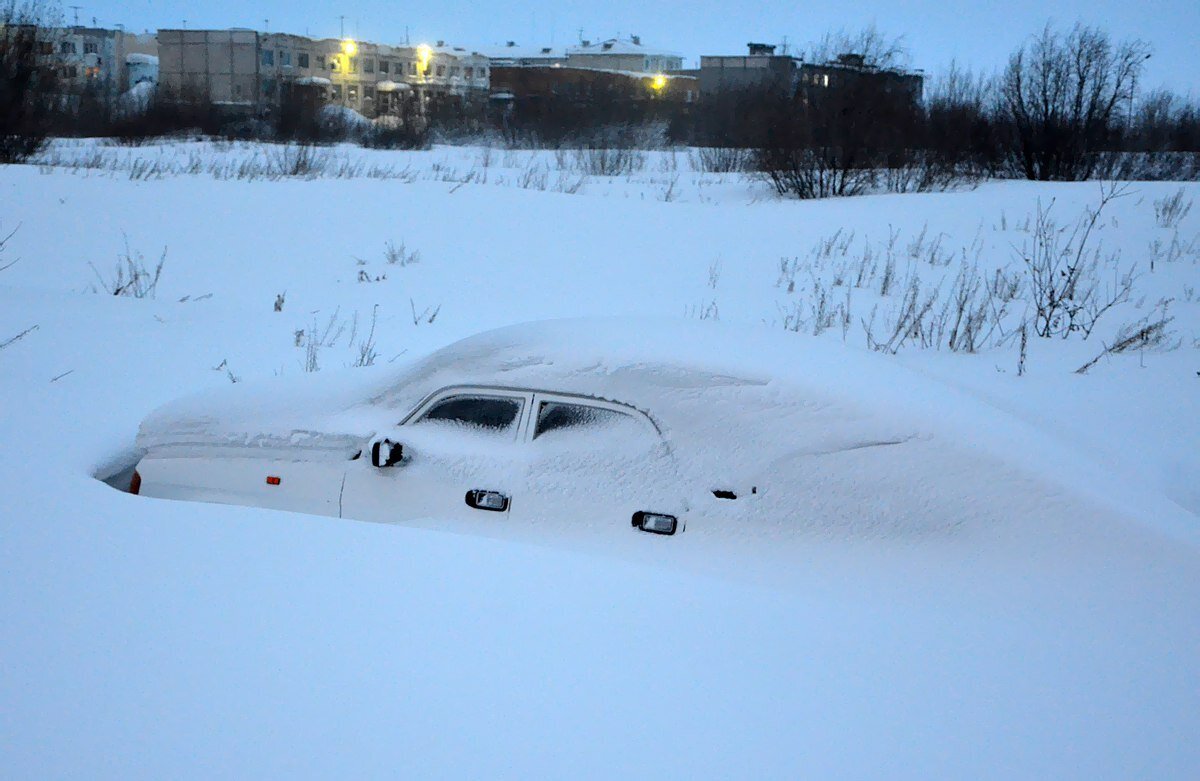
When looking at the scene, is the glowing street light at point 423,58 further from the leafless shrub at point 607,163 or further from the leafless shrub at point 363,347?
the leafless shrub at point 363,347

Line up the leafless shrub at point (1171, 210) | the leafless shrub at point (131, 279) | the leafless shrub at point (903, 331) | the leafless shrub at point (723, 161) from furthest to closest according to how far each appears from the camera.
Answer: the leafless shrub at point (723, 161)
the leafless shrub at point (1171, 210)
the leafless shrub at point (131, 279)
the leafless shrub at point (903, 331)

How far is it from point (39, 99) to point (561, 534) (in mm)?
25298

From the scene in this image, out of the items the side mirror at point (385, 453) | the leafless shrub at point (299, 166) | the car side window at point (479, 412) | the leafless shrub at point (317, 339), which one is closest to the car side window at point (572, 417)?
the car side window at point (479, 412)

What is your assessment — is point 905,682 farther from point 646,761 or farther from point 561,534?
point 561,534

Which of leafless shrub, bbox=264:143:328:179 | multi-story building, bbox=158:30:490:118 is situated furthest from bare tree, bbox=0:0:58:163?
multi-story building, bbox=158:30:490:118

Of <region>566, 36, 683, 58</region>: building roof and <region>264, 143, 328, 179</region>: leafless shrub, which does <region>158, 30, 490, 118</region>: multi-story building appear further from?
<region>264, 143, 328, 179</region>: leafless shrub

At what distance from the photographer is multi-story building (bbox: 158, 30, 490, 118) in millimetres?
75250

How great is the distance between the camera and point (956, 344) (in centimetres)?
909

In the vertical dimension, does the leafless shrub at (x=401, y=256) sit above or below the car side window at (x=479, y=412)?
below

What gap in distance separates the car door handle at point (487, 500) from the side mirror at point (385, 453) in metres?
0.33

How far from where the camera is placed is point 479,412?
399 cm

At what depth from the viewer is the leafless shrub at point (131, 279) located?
11.0m

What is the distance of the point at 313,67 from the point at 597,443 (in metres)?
92.5

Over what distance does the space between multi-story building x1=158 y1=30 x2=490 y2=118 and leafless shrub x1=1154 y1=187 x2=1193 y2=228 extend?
5543 centimetres
